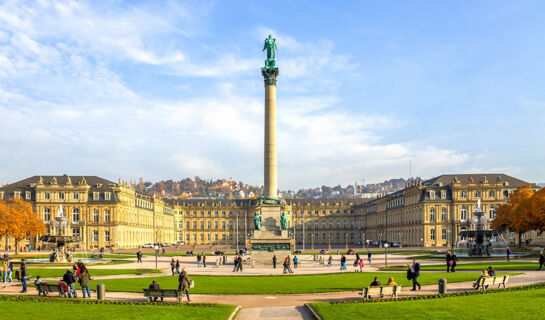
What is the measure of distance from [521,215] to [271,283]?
2437 inches

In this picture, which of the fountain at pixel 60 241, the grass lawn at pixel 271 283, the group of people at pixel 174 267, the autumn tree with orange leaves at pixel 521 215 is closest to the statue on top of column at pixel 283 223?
the group of people at pixel 174 267

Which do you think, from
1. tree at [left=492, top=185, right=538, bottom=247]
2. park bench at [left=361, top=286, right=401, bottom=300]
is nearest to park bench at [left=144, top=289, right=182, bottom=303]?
park bench at [left=361, top=286, right=401, bottom=300]

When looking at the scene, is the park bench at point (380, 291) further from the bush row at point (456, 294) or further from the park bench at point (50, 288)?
the park bench at point (50, 288)

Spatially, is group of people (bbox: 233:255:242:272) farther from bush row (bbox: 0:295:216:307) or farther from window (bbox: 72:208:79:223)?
window (bbox: 72:208:79:223)

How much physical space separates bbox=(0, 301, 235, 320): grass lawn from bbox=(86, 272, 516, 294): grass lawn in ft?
26.6

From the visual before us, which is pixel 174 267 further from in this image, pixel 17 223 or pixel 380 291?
pixel 17 223

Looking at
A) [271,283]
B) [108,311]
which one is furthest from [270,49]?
[108,311]

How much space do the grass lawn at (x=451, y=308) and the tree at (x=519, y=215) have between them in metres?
63.3

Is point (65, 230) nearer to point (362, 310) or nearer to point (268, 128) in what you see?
point (268, 128)

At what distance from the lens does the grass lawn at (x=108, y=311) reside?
26.2 meters

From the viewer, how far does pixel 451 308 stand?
26.9 metres

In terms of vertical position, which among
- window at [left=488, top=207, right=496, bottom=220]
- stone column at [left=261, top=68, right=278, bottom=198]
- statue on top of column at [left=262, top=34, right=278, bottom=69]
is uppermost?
statue on top of column at [left=262, top=34, right=278, bottom=69]

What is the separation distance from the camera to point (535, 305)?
2689 cm

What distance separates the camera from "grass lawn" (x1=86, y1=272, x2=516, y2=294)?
1511 inches
